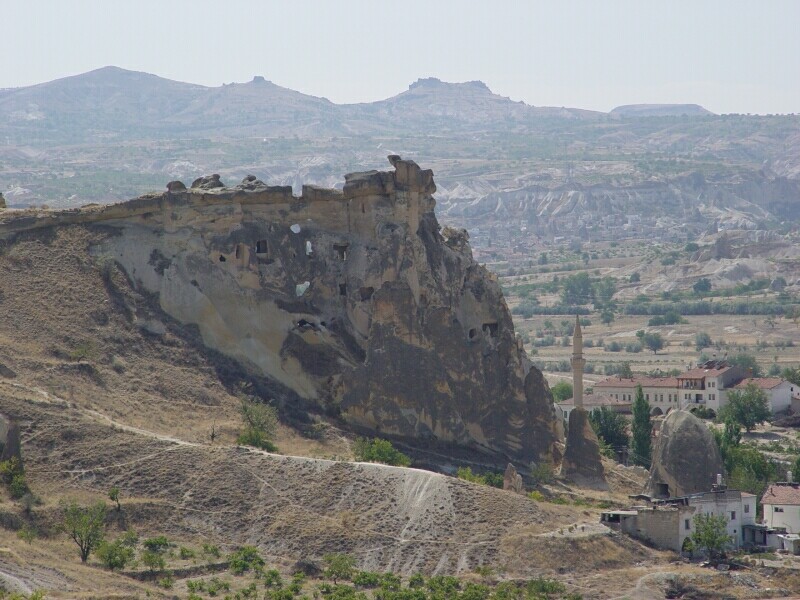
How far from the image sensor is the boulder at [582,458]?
226 feet

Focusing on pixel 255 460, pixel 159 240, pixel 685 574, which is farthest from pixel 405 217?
pixel 685 574

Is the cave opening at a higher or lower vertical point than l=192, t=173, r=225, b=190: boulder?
lower

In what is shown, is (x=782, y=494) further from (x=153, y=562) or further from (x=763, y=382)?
(x=763, y=382)

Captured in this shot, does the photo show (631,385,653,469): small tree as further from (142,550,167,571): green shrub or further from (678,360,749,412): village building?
(142,550,167,571): green shrub

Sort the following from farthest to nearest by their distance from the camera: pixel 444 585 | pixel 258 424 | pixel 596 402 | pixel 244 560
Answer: pixel 596 402, pixel 258 424, pixel 244 560, pixel 444 585

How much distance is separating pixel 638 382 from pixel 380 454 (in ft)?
147

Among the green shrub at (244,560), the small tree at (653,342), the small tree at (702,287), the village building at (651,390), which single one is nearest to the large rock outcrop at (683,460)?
the green shrub at (244,560)

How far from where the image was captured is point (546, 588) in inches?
2069

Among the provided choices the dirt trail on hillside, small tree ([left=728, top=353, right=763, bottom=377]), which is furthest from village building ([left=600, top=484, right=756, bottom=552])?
small tree ([left=728, top=353, right=763, bottom=377])

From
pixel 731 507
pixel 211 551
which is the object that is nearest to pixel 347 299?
pixel 731 507

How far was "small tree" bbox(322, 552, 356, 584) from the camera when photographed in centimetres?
5281

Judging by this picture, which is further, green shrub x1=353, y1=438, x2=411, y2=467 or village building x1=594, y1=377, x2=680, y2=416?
village building x1=594, y1=377, x2=680, y2=416

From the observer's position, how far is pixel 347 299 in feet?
231

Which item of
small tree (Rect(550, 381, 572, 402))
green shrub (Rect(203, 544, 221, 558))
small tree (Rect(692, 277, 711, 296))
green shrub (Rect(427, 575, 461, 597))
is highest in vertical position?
green shrub (Rect(203, 544, 221, 558))
